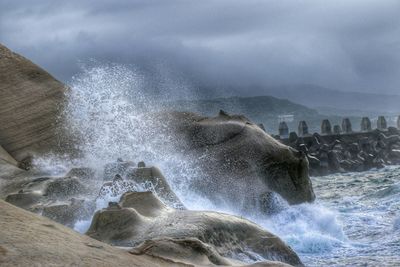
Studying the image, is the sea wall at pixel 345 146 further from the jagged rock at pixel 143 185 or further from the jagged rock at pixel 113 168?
the jagged rock at pixel 143 185

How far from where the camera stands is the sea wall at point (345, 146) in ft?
101

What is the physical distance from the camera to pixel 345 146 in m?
33.8

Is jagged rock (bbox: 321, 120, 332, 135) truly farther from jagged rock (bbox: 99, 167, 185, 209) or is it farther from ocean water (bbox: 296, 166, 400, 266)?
jagged rock (bbox: 99, 167, 185, 209)

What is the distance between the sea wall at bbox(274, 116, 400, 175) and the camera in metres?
30.7

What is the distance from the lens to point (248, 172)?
1201 centimetres

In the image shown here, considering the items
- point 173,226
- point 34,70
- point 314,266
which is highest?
point 34,70

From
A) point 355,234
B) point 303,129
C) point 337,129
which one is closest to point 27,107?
point 355,234

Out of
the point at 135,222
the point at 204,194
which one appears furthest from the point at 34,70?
the point at 135,222

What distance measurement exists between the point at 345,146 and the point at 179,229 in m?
28.1

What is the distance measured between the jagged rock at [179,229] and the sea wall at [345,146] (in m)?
22.6

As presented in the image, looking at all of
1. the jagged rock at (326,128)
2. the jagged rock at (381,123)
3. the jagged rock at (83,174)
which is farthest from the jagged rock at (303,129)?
the jagged rock at (83,174)

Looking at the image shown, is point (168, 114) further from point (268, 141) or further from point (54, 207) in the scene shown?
point (54, 207)

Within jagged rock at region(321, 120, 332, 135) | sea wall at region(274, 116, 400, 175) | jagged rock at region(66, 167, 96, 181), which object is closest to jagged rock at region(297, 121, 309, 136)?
sea wall at region(274, 116, 400, 175)

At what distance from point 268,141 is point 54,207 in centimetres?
477
